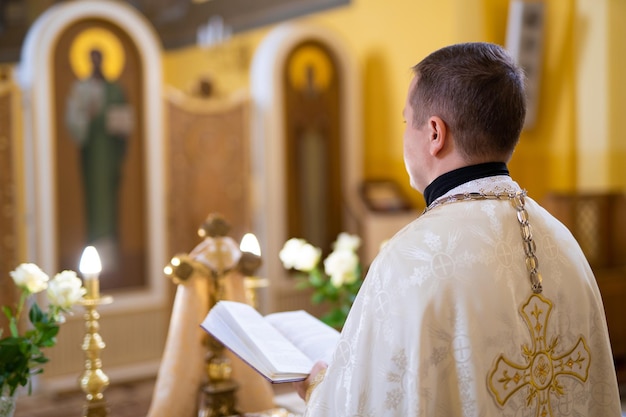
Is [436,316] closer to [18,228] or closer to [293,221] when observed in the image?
[18,228]

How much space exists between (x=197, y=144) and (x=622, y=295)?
2917 millimetres

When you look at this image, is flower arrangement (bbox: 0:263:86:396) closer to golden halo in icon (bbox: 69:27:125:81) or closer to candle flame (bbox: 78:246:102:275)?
candle flame (bbox: 78:246:102:275)

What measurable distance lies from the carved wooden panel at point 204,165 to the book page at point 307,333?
12.7ft

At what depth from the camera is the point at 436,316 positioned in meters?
1.20

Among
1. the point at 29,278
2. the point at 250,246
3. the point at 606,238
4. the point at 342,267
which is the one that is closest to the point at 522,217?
the point at 250,246

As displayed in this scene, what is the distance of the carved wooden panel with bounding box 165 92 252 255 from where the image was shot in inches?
217

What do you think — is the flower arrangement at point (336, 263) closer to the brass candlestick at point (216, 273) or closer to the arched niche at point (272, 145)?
the brass candlestick at point (216, 273)

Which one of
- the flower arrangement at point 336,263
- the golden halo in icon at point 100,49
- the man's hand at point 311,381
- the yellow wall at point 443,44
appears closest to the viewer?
the man's hand at point 311,381

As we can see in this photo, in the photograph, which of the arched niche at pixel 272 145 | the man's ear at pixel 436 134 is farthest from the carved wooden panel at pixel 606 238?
the man's ear at pixel 436 134

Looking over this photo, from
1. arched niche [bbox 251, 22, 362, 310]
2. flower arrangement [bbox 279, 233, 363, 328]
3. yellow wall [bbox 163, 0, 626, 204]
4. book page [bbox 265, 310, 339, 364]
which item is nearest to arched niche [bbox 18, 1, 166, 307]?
arched niche [bbox 251, 22, 362, 310]

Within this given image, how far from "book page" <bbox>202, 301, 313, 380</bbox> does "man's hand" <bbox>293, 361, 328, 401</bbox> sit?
0.07 ft

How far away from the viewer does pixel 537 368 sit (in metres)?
1.28

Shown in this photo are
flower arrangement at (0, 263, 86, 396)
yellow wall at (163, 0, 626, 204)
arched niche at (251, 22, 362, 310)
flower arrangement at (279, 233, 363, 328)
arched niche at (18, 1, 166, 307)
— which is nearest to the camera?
flower arrangement at (0, 263, 86, 396)

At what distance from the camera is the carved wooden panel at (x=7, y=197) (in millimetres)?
4805
